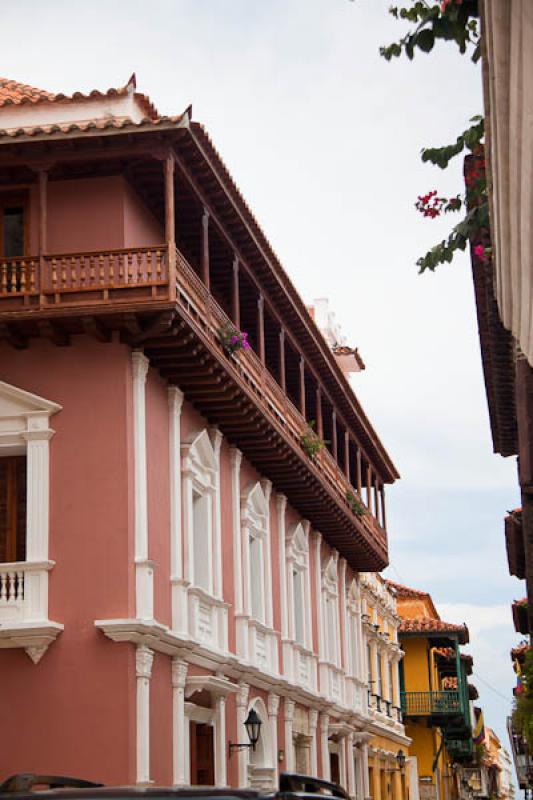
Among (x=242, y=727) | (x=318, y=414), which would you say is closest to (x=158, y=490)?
(x=242, y=727)

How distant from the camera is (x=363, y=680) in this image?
38156mm

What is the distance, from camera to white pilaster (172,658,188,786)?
19953 millimetres

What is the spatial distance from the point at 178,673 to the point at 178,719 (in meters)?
0.62

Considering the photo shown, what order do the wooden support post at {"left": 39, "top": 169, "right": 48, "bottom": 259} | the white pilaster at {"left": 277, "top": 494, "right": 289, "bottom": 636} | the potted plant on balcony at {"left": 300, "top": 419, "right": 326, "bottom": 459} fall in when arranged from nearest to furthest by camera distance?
the wooden support post at {"left": 39, "top": 169, "right": 48, "bottom": 259}
the potted plant on balcony at {"left": 300, "top": 419, "right": 326, "bottom": 459}
the white pilaster at {"left": 277, "top": 494, "right": 289, "bottom": 636}

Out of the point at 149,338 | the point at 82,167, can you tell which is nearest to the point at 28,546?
the point at 149,338

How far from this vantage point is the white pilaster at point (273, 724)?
26391 millimetres

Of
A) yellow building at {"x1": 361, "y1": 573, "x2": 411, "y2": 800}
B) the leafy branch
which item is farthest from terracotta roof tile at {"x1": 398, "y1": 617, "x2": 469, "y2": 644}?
the leafy branch

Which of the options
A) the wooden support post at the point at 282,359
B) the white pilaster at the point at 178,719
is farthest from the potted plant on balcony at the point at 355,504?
the white pilaster at the point at 178,719

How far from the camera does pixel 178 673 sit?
20438 mm

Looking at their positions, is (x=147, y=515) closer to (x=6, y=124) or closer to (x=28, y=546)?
(x=28, y=546)

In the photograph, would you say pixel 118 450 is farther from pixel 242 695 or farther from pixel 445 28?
pixel 445 28

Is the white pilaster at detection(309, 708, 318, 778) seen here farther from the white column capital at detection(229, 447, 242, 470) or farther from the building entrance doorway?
the building entrance doorway

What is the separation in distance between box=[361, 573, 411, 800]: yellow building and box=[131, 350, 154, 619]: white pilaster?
19076mm

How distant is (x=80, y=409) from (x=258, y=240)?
558 cm
